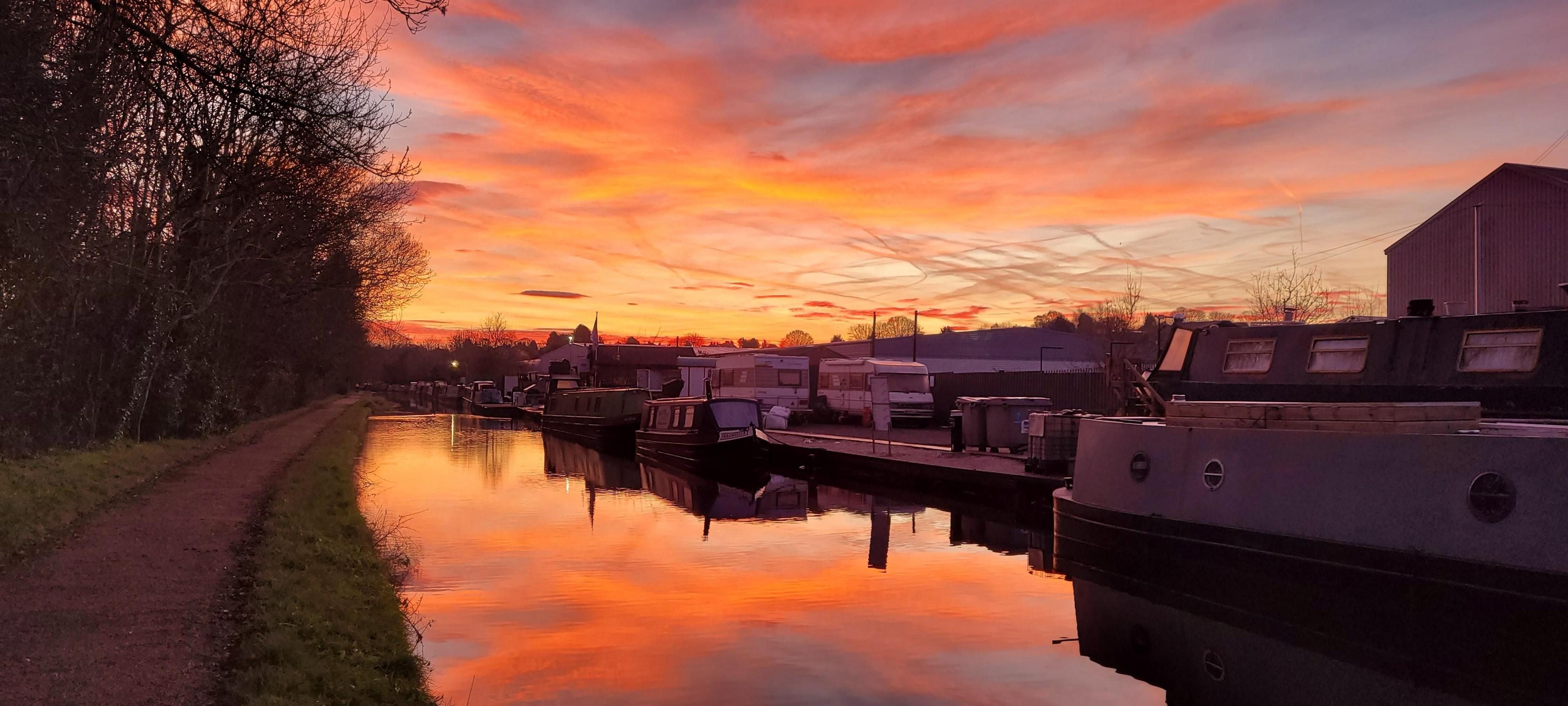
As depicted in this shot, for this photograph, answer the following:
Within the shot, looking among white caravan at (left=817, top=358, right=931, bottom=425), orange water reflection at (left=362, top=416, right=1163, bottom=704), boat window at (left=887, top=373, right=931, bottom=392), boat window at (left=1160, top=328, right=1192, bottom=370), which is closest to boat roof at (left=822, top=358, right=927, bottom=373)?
white caravan at (left=817, top=358, right=931, bottom=425)

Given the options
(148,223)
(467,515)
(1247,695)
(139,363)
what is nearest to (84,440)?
(139,363)

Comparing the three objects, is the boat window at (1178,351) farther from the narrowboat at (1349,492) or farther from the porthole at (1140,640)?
the porthole at (1140,640)

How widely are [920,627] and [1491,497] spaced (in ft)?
20.4

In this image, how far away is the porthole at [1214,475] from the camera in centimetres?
1397

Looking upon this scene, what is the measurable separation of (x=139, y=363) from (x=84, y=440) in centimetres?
289

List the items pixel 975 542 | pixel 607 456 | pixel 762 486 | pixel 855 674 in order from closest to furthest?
pixel 855 674 < pixel 975 542 < pixel 762 486 < pixel 607 456

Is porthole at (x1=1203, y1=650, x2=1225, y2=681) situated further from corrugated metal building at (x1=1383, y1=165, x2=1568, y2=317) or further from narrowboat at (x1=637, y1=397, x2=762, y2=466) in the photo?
corrugated metal building at (x1=1383, y1=165, x2=1568, y2=317)

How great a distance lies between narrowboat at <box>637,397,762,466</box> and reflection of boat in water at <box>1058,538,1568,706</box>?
703 inches

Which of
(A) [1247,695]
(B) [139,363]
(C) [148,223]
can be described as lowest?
(A) [1247,695]

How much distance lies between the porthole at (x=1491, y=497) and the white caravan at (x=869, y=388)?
96.2 feet

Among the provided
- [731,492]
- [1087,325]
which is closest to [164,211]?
[731,492]

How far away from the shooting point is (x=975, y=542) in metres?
19.1

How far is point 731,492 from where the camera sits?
28.5 metres

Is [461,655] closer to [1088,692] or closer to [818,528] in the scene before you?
[1088,692]
